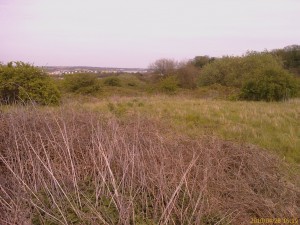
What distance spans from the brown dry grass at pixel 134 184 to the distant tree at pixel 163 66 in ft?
124

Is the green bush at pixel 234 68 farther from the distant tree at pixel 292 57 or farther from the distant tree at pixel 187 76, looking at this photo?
the distant tree at pixel 292 57

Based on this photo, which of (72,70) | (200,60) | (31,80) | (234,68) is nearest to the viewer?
(72,70)

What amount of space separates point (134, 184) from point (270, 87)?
12.7m

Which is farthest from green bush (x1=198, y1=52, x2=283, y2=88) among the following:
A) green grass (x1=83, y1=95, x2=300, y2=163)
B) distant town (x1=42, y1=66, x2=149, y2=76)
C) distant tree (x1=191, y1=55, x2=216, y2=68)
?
green grass (x1=83, y1=95, x2=300, y2=163)

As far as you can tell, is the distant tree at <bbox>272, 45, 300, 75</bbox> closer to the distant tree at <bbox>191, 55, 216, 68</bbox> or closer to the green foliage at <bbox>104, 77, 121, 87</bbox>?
the distant tree at <bbox>191, 55, 216, 68</bbox>

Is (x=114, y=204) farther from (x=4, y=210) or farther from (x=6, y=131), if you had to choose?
(x=6, y=131)

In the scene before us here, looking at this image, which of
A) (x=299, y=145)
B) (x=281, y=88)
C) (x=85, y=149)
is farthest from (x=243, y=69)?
(x=85, y=149)

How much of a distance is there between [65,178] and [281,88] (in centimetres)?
1369

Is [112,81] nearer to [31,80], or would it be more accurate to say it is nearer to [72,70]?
[31,80]

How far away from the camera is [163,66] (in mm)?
41500

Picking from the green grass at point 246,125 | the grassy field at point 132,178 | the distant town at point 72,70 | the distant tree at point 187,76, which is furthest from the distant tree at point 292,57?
the grassy field at point 132,178

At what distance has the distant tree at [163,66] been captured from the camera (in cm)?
4134

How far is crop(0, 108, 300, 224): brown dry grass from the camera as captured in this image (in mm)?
2270

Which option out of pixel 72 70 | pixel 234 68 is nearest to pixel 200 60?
pixel 234 68
